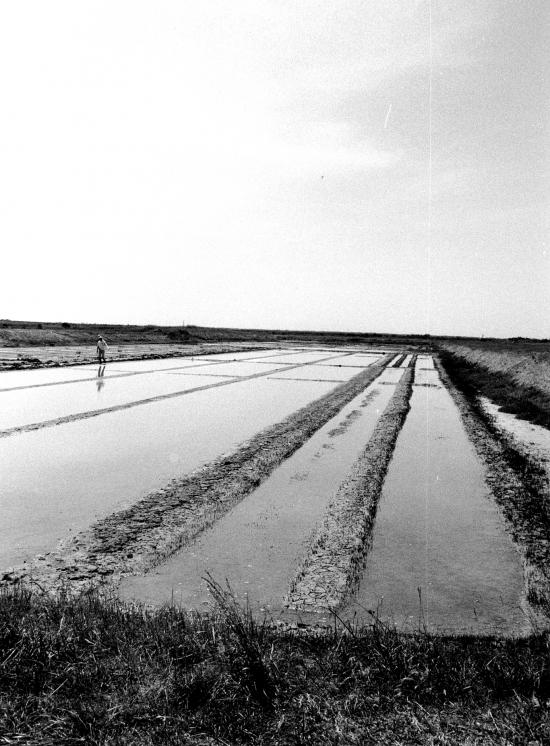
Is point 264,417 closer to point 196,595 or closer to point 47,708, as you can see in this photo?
point 196,595

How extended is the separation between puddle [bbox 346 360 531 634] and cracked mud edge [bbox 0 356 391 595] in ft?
7.78

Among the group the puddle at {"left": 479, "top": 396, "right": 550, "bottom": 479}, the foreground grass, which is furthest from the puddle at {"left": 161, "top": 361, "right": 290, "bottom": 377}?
the foreground grass

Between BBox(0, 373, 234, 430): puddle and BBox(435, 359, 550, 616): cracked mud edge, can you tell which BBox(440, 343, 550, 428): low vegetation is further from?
BBox(0, 373, 234, 430): puddle

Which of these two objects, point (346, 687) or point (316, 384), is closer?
point (346, 687)

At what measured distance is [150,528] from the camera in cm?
700

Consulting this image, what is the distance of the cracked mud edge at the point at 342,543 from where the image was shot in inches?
209

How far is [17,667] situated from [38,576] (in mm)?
1875

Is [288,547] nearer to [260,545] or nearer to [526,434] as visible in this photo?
[260,545]

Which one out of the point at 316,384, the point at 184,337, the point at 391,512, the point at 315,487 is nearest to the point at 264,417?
the point at 315,487

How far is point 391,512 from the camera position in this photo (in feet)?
26.3

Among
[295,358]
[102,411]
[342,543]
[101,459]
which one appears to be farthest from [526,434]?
[295,358]

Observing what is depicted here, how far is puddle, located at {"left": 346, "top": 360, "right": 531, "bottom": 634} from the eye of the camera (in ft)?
16.4

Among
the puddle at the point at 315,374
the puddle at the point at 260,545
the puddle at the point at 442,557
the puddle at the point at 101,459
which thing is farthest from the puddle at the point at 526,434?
the puddle at the point at 315,374

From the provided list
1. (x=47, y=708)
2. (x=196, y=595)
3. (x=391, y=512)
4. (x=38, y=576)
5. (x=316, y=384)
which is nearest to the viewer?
(x=47, y=708)
